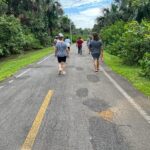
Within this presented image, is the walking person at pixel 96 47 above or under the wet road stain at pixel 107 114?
under

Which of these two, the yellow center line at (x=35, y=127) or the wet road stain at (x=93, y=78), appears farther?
the wet road stain at (x=93, y=78)

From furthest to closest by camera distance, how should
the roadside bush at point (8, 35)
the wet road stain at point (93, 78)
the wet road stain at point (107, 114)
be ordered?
the roadside bush at point (8, 35), the wet road stain at point (93, 78), the wet road stain at point (107, 114)

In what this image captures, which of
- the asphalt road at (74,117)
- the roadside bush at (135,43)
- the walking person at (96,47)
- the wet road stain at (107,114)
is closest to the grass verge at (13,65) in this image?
the walking person at (96,47)

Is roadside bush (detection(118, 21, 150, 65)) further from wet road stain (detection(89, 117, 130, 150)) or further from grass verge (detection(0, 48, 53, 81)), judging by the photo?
wet road stain (detection(89, 117, 130, 150))

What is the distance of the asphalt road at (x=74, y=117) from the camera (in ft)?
22.4

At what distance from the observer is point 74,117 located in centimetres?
875

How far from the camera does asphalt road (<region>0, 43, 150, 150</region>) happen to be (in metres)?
6.84

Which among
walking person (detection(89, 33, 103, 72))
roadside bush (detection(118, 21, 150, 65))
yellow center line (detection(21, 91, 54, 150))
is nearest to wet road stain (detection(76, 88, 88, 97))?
yellow center line (detection(21, 91, 54, 150))

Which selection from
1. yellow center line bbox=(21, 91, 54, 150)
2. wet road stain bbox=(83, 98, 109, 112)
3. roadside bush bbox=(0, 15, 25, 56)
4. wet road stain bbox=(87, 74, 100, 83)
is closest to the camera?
yellow center line bbox=(21, 91, 54, 150)

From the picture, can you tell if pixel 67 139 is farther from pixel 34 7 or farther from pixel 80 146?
pixel 34 7

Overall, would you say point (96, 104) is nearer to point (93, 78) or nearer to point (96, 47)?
point (93, 78)

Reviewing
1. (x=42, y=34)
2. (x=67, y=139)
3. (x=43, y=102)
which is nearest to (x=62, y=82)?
(x=43, y=102)

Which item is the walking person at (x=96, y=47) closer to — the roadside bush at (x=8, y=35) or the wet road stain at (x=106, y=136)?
the wet road stain at (x=106, y=136)

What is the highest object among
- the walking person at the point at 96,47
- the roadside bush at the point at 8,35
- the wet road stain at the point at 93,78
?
the walking person at the point at 96,47
